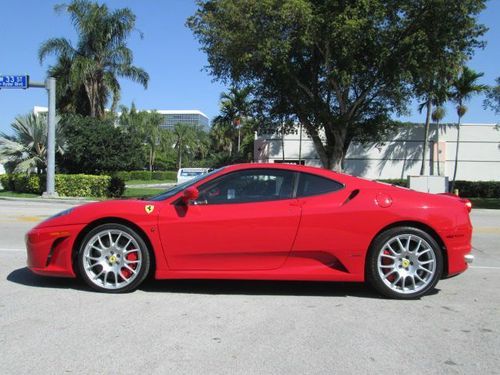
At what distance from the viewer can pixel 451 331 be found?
438cm

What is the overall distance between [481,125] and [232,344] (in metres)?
36.6

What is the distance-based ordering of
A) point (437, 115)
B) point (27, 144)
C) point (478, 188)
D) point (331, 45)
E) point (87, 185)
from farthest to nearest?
point (437, 115) < point (478, 188) < point (27, 144) < point (87, 185) < point (331, 45)

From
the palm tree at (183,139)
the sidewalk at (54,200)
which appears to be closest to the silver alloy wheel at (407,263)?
the sidewalk at (54,200)

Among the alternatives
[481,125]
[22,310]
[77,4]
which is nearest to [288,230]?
[22,310]

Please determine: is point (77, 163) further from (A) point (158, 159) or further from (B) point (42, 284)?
(A) point (158, 159)

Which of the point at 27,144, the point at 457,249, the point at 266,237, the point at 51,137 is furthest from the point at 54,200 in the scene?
the point at 457,249

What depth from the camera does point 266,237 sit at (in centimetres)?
521

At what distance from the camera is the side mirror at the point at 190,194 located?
520 cm

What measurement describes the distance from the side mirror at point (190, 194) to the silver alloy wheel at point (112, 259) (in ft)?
2.20

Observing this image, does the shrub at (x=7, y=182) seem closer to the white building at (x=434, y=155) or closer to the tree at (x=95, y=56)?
the tree at (x=95, y=56)

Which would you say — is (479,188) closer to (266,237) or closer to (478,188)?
(478,188)

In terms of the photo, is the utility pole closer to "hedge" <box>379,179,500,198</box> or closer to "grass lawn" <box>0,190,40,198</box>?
"grass lawn" <box>0,190,40,198</box>

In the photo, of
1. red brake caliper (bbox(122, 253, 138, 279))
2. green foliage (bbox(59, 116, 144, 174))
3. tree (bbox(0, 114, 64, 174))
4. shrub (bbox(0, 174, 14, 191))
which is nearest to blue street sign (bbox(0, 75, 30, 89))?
tree (bbox(0, 114, 64, 174))

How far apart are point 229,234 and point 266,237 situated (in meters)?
0.37
